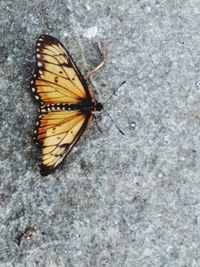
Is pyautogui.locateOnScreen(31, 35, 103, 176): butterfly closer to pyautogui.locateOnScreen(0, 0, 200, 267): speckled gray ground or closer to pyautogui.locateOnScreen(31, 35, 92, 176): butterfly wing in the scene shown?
A: pyautogui.locateOnScreen(31, 35, 92, 176): butterfly wing

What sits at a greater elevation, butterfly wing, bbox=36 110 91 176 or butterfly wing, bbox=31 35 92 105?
butterfly wing, bbox=31 35 92 105

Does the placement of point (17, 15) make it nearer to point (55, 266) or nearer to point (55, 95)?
point (55, 95)

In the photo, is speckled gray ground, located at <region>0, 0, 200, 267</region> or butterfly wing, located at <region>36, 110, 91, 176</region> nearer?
butterfly wing, located at <region>36, 110, 91, 176</region>

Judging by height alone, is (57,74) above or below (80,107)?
above

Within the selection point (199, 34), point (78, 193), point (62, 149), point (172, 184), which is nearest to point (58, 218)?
point (78, 193)

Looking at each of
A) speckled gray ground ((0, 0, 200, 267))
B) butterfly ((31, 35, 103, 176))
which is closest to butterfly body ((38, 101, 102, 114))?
butterfly ((31, 35, 103, 176))

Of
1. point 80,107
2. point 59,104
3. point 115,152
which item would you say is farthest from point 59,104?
point 115,152

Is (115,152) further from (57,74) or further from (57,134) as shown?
(57,74)
